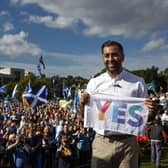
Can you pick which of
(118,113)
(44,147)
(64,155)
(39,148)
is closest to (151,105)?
(118,113)

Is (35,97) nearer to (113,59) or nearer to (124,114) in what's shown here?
(124,114)

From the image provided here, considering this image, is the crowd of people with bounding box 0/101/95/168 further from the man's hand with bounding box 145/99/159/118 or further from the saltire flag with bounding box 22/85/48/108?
the saltire flag with bounding box 22/85/48/108

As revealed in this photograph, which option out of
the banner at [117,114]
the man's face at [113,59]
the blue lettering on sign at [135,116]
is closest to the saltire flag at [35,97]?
the banner at [117,114]

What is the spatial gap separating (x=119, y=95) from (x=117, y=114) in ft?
0.81

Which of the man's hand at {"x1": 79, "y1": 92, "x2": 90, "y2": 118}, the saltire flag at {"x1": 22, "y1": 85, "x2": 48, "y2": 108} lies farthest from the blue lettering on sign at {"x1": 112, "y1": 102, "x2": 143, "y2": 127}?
the saltire flag at {"x1": 22, "y1": 85, "x2": 48, "y2": 108}

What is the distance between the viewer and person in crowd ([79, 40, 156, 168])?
3596 mm

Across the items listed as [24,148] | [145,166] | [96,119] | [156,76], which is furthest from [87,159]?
[156,76]

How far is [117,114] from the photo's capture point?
3.89 metres

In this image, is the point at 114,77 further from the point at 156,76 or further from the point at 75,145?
the point at 156,76

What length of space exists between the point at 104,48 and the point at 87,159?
31.4 feet

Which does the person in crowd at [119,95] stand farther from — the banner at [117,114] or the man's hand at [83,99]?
the man's hand at [83,99]

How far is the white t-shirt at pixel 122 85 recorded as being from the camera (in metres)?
3.66

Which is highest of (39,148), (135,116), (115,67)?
(115,67)

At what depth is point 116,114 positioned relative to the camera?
12.8 feet
